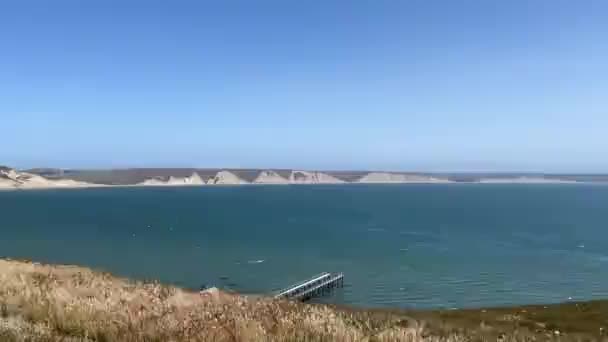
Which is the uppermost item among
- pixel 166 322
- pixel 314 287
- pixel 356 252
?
pixel 166 322

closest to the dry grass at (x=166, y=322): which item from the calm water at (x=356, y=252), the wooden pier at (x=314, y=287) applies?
the wooden pier at (x=314, y=287)

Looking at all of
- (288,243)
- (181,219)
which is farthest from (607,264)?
(181,219)

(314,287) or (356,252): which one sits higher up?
(314,287)

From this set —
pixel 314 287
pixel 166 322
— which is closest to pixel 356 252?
pixel 314 287

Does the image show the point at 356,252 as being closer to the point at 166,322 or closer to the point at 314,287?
the point at 314,287

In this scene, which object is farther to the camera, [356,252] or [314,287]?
[356,252]

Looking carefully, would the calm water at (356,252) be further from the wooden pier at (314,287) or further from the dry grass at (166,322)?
the dry grass at (166,322)

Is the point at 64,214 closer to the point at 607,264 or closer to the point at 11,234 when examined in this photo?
the point at 11,234

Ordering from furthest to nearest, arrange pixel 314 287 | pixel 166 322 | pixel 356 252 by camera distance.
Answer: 1. pixel 356 252
2. pixel 314 287
3. pixel 166 322

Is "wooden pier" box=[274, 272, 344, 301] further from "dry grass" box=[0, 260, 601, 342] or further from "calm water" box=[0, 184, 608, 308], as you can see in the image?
"dry grass" box=[0, 260, 601, 342]

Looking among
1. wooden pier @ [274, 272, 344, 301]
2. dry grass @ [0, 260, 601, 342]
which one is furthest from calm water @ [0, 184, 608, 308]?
dry grass @ [0, 260, 601, 342]
